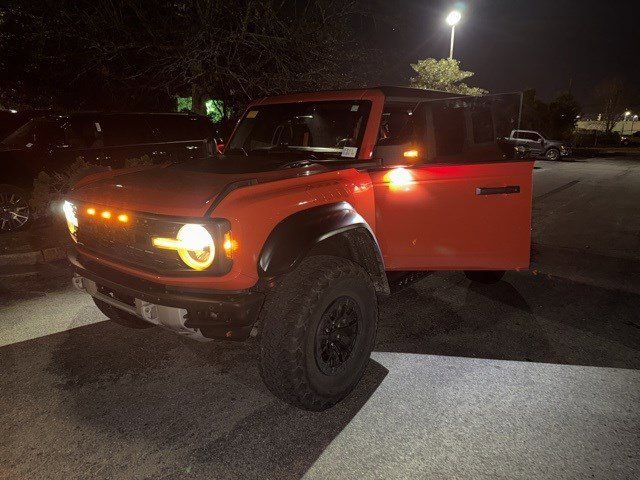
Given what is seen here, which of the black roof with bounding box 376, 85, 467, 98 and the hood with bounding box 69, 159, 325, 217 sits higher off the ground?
the black roof with bounding box 376, 85, 467, 98

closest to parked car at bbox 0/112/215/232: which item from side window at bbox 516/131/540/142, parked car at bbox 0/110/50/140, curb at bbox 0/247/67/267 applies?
curb at bbox 0/247/67/267

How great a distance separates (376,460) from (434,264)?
5.41 ft

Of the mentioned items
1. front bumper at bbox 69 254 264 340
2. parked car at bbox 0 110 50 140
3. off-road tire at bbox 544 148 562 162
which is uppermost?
parked car at bbox 0 110 50 140

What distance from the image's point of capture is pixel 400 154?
3.48 m

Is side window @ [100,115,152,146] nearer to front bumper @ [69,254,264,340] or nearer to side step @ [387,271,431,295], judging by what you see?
front bumper @ [69,254,264,340]

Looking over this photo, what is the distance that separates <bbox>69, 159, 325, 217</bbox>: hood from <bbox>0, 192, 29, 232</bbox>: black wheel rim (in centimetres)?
494

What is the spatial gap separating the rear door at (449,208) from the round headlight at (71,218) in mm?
2212

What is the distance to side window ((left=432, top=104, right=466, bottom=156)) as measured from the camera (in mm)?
3787

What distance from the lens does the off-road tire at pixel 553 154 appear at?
2328 cm

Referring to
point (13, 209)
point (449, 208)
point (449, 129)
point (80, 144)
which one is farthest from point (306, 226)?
point (80, 144)

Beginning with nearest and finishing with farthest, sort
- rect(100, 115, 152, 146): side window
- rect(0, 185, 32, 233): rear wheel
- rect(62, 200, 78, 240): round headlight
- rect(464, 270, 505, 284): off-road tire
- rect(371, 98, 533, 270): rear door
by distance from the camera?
rect(62, 200, 78, 240): round headlight < rect(371, 98, 533, 270): rear door < rect(464, 270, 505, 284): off-road tire < rect(0, 185, 32, 233): rear wheel < rect(100, 115, 152, 146): side window

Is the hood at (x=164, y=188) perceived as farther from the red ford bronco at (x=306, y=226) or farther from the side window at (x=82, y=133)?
the side window at (x=82, y=133)

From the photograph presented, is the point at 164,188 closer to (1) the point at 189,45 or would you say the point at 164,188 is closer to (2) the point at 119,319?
(2) the point at 119,319

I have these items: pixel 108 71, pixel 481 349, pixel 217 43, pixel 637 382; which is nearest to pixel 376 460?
pixel 481 349
